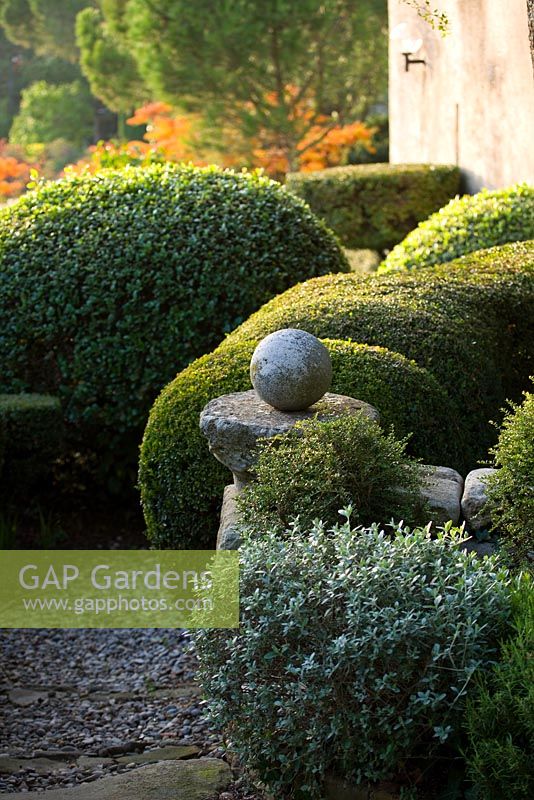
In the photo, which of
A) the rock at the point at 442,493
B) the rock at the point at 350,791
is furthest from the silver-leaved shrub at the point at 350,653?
the rock at the point at 442,493

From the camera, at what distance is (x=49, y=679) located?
451 centimetres

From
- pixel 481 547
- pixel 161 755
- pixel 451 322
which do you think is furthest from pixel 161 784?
pixel 451 322

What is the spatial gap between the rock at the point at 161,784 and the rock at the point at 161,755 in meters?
0.26

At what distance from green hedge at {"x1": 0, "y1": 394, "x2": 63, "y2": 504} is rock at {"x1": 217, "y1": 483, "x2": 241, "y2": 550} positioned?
2.10 m

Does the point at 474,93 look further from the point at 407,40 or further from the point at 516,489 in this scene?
the point at 516,489

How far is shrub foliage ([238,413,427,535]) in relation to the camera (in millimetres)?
3227

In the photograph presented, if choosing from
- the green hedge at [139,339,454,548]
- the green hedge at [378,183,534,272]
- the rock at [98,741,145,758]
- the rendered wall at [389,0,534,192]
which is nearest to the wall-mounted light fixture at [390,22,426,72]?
the rendered wall at [389,0,534,192]

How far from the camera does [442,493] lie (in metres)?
3.51

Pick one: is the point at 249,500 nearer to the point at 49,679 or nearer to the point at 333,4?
the point at 49,679

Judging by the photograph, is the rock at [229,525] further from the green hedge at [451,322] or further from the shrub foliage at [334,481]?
the green hedge at [451,322]

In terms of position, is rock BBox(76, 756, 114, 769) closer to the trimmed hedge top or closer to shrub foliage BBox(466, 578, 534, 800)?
the trimmed hedge top

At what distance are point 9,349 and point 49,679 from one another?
91.6 inches

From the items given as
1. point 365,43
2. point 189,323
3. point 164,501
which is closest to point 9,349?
point 189,323

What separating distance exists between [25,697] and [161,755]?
0.98 m
